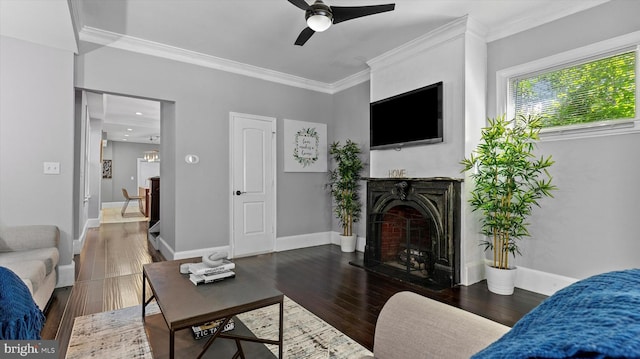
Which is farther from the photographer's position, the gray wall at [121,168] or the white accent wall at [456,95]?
the gray wall at [121,168]

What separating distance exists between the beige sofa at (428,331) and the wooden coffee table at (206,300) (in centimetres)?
81

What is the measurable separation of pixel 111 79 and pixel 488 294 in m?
4.86

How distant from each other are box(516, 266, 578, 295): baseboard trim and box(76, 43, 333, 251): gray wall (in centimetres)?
325

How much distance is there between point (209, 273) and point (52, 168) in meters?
2.58

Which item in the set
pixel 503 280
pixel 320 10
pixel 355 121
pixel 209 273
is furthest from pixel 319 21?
pixel 503 280

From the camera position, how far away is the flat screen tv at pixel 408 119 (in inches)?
142

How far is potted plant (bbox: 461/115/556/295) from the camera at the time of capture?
3020 mm

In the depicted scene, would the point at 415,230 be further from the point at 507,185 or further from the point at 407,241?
the point at 507,185

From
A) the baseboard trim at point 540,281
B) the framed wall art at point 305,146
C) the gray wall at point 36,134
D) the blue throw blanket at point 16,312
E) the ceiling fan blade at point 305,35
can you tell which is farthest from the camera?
the framed wall art at point 305,146

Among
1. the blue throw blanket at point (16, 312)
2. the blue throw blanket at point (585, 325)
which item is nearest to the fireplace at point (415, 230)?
the blue throw blanket at point (585, 325)

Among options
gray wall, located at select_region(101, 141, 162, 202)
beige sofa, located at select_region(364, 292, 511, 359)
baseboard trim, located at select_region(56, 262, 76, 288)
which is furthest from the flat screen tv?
gray wall, located at select_region(101, 141, 162, 202)

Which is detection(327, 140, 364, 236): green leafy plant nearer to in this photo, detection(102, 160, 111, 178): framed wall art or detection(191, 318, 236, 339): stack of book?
detection(191, 318, 236, 339): stack of book

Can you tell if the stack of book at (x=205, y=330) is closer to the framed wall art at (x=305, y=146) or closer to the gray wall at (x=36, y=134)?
the gray wall at (x=36, y=134)

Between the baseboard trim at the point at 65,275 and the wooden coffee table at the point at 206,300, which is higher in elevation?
the wooden coffee table at the point at 206,300
